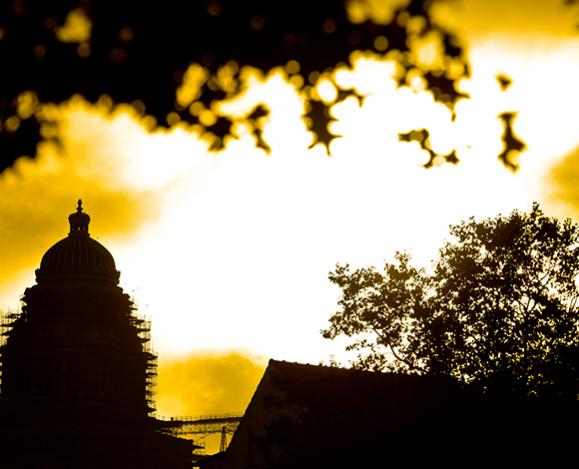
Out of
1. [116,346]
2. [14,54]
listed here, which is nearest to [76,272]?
[116,346]

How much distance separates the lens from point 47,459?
96.4 meters

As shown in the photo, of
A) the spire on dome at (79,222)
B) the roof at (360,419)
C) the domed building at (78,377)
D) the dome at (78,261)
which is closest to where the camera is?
the roof at (360,419)

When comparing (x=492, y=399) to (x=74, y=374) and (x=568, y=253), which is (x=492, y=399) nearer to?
(x=568, y=253)

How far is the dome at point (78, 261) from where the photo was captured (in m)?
107

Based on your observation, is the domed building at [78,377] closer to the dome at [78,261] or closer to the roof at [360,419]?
the dome at [78,261]

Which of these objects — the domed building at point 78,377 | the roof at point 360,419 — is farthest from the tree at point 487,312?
the domed building at point 78,377

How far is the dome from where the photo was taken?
351ft

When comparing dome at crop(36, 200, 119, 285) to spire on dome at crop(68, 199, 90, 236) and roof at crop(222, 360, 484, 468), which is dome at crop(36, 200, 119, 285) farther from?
roof at crop(222, 360, 484, 468)

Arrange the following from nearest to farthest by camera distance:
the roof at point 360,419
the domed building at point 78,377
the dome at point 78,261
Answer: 1. the roof at point 360,419
2. the domed building at point 78,377
3. the dome at point 78,261

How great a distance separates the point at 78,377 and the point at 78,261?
12.7 meters

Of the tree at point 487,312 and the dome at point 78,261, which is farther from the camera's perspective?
the dome at point 78,261

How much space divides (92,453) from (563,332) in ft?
224

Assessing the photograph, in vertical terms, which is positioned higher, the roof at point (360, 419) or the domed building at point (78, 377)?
the domed building at point (78, 377)

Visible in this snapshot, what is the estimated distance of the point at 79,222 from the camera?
115m
